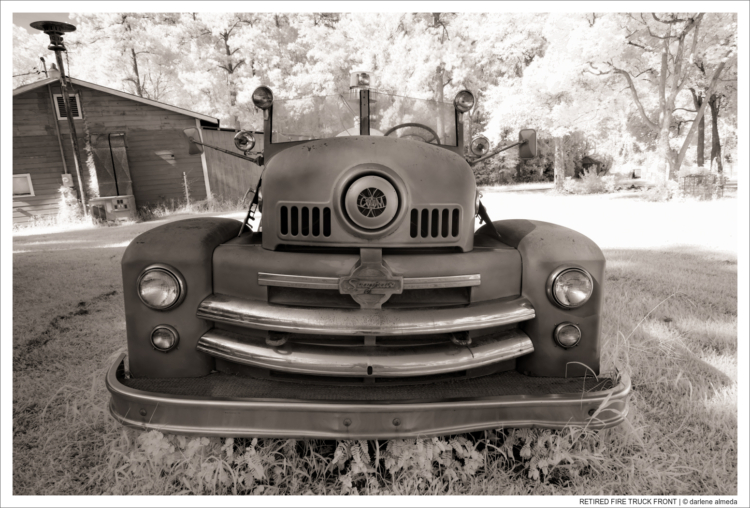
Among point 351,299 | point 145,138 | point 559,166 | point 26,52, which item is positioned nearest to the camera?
point 351,299

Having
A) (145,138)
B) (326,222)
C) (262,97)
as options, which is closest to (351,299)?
(326,222)

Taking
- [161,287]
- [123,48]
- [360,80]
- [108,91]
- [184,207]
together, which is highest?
[123,48]

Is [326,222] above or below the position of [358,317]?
above

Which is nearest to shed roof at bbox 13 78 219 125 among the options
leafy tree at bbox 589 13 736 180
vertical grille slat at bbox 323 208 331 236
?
leafy tree at bbox 589 13 736 180

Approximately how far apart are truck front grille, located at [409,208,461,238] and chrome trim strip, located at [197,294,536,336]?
1.39ft

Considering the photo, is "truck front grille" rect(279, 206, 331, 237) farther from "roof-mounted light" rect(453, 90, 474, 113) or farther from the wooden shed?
the wooden shed

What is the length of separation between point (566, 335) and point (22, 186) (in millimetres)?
17188

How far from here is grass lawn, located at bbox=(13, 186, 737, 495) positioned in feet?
7.18

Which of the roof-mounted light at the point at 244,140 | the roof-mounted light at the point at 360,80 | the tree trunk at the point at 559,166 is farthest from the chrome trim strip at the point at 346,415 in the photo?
the tree trunk at the point at 559,166

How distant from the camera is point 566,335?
2.28m

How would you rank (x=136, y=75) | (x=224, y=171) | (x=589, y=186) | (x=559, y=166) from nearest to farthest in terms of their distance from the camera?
(x=224, y=171)
(x=589, y=186)
(x=559, y=166)
(x=136, y=75)

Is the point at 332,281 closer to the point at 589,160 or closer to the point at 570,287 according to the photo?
the point at 570,287

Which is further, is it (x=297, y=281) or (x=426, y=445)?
(x=426, y=445)

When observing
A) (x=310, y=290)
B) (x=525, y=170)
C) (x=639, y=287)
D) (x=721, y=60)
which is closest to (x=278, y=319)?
(x=310, y=290)
